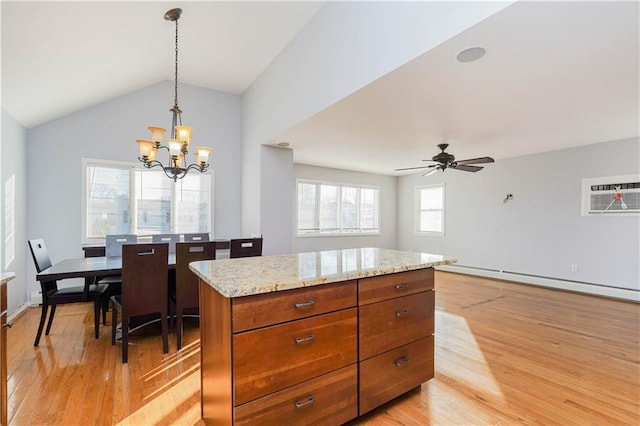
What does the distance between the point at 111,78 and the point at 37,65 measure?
3.75 feet

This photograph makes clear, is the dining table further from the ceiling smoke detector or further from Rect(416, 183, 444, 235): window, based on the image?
Rect(416, 183, 444, 235): window

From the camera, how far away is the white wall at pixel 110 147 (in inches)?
170

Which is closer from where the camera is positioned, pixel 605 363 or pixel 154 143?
pixel 605 363

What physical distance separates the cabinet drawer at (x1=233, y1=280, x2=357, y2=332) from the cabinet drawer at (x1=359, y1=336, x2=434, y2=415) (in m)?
0.45

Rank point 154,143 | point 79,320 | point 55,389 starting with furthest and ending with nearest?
1. point 79,320
2. point 154,143
3. point 55,389

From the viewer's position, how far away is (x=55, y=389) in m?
2.21

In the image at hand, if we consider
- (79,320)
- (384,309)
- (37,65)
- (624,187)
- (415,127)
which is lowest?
(79,320)

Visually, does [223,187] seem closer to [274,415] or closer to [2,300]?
[2,300]

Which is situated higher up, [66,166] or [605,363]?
[66,166]

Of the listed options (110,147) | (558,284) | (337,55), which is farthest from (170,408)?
(558,284)

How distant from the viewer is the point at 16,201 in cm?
386

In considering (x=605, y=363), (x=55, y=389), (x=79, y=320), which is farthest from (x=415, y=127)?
(x=79, y=320)

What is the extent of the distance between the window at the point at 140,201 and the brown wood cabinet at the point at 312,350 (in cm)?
379

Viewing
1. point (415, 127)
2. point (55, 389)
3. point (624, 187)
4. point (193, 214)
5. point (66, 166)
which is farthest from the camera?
point (193, 214)
